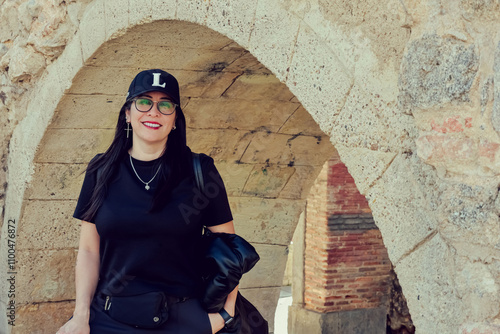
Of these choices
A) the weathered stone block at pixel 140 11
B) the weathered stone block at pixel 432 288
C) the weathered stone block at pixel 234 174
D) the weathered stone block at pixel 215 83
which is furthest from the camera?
the weathered stone block at pixel 234 174

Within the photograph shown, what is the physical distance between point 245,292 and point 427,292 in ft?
12.4

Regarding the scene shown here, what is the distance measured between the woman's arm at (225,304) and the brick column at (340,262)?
5493mm

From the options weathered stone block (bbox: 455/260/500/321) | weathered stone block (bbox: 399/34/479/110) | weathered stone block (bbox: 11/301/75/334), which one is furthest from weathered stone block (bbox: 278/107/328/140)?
weathered stone block (bbox: 455/260/500/321)

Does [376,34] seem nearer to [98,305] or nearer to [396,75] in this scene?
[396,75]

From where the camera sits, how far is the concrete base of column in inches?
327

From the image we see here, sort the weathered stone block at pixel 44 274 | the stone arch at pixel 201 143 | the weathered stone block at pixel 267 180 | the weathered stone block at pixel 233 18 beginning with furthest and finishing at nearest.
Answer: the weathered stone block at pixel 267 180
the weathered stone block at pixel 44 274
the stone arch at pixel 201 143
the weathered stone block at pixel 233 18

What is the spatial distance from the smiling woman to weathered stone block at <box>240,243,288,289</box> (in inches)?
120

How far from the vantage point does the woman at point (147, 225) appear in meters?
2.57

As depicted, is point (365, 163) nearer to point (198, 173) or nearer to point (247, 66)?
point (198, 173)

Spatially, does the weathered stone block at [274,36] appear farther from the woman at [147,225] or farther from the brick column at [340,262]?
the brick column at [340,262]

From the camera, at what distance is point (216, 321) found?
8.71ft

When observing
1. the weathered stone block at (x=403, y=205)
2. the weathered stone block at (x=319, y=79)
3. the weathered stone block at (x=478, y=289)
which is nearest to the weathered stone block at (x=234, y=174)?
the weathered stone block at (x=319, y=79)

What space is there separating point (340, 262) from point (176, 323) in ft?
19.4

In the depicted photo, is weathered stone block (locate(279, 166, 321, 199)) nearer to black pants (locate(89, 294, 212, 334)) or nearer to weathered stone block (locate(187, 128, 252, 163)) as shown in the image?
weathered stone block (locate(187, 128, 252, 163))
